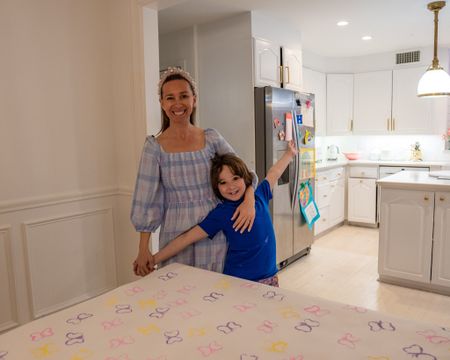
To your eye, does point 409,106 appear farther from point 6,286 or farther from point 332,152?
point 6,286

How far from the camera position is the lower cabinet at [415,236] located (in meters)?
2.83

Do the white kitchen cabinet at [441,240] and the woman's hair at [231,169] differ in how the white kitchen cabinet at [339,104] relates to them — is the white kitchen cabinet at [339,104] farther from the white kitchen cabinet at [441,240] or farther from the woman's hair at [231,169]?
the woman's hair at [231,169]

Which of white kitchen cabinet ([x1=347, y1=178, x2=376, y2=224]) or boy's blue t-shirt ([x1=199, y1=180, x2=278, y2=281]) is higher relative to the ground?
boy's blue t-shirt ([x1=199, y1=180, x2=278, y2=281])

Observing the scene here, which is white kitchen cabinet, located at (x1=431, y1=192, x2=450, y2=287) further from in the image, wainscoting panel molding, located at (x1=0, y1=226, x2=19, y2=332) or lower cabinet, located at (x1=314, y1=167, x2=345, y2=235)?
wainscoting panel molding, located at (x1=0, y1=226, x2=19, y2=332)

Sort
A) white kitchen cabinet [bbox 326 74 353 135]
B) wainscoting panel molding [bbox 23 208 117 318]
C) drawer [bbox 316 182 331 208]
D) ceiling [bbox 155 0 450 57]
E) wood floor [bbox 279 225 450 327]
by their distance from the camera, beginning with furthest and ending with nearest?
white kitchen cabinet [bbox 326 74 353 135]
drawer [bbox 316 182 331 208]
ceiling [bbox 155 0 450 57]
wood floor [bbox 279 225 450 327]
wainscoting panel molding [bbox 23 208 117 318]

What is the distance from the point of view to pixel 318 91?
5.07 metres

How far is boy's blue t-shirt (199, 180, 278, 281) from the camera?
1.46 metres

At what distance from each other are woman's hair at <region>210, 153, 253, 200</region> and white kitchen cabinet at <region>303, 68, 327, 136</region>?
3511 mm

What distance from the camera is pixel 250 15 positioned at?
3.19 m

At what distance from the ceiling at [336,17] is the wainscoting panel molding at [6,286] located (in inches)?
63.4

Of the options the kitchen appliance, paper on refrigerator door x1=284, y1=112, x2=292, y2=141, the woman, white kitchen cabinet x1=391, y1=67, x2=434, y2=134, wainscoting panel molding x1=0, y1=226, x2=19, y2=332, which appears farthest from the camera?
the kitchen appliance

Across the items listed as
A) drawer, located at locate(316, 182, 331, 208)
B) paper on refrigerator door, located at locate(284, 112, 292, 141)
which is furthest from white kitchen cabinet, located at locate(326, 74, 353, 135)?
paper on refrigerator door, located at locate(284, 112, 292, 141)

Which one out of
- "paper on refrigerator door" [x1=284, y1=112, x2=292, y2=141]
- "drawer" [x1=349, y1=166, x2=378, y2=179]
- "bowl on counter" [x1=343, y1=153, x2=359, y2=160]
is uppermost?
"paper on refrigerator door" [x1=284, y1=112, x2=292, y2=141]

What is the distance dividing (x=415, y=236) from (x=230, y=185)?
211 centimetres
